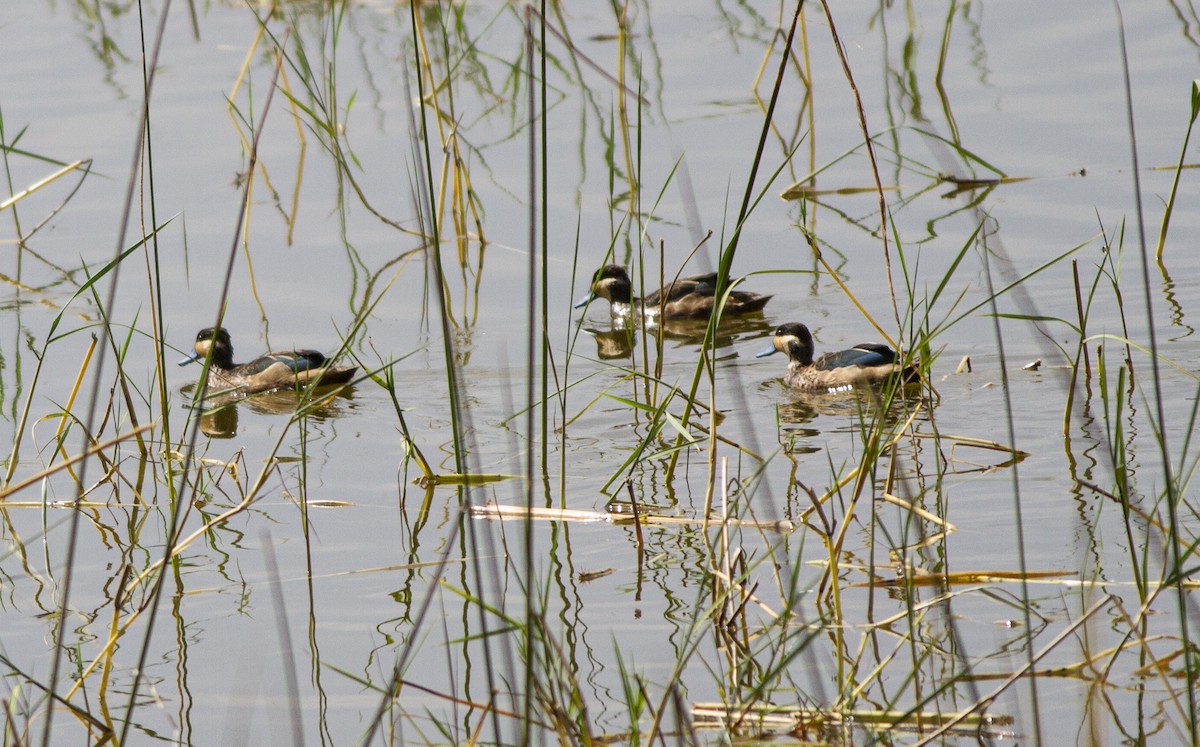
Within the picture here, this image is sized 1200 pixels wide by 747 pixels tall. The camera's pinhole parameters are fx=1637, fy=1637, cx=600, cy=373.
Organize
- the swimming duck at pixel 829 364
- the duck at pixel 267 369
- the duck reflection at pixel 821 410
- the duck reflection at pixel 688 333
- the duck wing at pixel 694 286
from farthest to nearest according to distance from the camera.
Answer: the duck wing at pixel 694 286
the duck reflection at pixel 688 333
the duck at pixel 267 369
the swimming duck at pixel 829 364
the duck reflection at pixel 821 410

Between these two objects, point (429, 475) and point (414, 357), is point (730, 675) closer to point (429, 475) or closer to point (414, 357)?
point (429, 475)

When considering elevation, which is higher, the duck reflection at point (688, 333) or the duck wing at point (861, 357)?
the duck wing at point (861, 357)

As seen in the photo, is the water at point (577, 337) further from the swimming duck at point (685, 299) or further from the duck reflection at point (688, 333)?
the swimming duck at point (685, 299)

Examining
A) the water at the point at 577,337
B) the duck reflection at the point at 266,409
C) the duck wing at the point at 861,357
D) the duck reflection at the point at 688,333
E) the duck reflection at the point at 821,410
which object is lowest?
the duck reflection at the point at 688,333

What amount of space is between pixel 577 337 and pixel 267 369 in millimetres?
1987

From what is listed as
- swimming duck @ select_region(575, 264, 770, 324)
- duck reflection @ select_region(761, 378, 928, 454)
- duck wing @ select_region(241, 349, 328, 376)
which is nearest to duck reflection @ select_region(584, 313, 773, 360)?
swimming duck @ select_region(575, 264, 770, 324)

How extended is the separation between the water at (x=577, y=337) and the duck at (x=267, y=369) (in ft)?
0.57

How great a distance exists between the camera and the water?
4762mm

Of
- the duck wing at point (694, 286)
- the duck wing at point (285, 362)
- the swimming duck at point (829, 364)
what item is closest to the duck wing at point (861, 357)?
the swimming duck at point (829, 364)

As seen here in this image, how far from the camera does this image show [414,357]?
28.9ft

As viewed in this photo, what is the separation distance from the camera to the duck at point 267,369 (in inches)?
324

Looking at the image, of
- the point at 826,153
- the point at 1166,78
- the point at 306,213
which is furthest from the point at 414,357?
the point at 1166,78

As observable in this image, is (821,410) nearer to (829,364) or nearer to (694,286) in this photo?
(829,364)

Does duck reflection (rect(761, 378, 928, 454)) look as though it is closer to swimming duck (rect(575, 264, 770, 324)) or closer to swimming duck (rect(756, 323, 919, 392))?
swimming duck (rect(756, 323, 919, 392))
